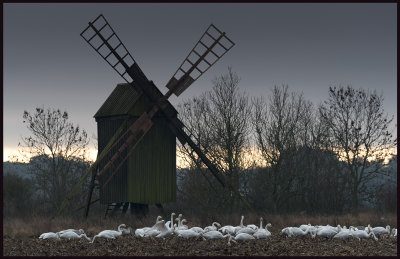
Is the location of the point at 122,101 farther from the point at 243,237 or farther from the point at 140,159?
the point at 243,237

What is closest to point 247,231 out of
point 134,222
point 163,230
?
point 163,230

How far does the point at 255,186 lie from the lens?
41.0m

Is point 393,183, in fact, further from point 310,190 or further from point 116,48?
point 116,48

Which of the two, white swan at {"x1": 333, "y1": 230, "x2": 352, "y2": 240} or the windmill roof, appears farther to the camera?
the windmill roof

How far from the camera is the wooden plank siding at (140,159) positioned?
3219 centimetres

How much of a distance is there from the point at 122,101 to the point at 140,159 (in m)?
3.37

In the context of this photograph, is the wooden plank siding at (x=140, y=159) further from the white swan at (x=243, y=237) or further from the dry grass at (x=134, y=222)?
the white swan at (x=243, y=237)

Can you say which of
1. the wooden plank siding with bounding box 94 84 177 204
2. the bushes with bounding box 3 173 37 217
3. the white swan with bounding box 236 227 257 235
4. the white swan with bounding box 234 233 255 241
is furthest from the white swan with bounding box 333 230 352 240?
the bushes with bounding box 3 173 37 217

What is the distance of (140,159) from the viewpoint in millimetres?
32344

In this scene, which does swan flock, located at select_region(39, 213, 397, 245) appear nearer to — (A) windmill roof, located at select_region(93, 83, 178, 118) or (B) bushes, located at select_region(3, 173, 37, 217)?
(A) windmill roof, located at select_region(93, 83, 178, 118)

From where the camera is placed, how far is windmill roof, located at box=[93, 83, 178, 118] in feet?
108

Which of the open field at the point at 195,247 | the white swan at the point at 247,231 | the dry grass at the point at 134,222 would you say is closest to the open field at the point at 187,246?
the open field at the point at 195,247

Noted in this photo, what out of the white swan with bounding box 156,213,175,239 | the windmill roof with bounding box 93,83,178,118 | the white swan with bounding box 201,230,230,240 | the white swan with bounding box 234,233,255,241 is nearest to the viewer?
the white swan with bounding box 234,233,255,241

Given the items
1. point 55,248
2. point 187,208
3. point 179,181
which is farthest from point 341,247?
point 179,181
